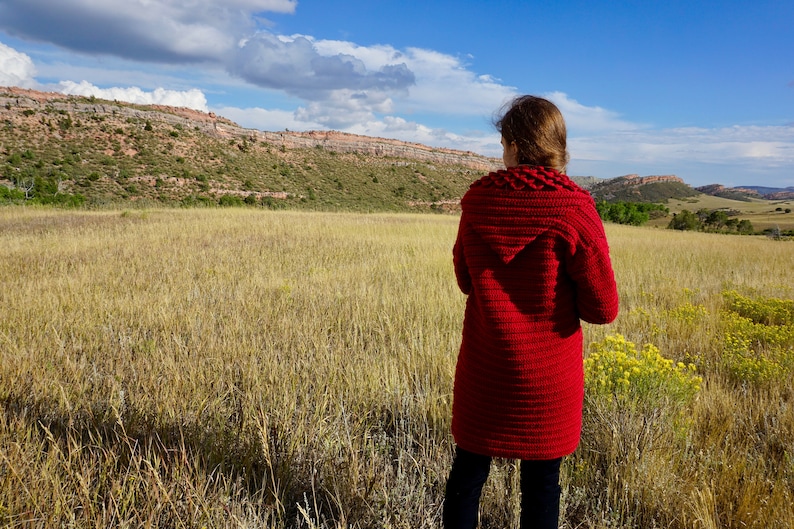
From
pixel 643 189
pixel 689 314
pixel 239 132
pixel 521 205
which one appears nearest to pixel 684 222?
pixel 689 314

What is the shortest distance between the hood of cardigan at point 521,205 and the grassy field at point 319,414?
1.44 meters

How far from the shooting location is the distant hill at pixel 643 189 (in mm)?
125312

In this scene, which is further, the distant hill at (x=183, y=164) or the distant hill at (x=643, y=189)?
the distant hill at (x=643, y=189)

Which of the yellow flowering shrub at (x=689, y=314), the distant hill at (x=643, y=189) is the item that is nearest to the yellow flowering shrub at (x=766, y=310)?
the yellow flowering shrub at (x=689, y=314)

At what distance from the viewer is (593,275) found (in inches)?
62.9

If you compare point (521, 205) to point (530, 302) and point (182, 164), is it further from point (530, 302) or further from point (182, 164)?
point (182, 164)

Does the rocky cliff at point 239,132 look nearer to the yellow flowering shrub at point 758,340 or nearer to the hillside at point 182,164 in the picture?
the hillside at point 182,164

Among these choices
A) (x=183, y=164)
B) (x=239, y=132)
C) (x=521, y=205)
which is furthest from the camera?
(x=239, y=132)

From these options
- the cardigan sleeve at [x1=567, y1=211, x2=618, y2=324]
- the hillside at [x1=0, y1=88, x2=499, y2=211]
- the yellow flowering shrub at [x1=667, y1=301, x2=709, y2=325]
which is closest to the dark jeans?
the cardigan sleeve at [x1=567, y1=211, x2=618, y2=324]

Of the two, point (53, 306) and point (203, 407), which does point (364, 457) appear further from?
point (53, 306)

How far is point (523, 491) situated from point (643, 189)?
514ft

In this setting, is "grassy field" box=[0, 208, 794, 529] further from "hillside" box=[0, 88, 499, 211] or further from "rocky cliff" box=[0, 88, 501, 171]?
"rocky cliff" box=[0, 88, 501, 171]

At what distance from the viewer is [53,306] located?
4809 millimetres

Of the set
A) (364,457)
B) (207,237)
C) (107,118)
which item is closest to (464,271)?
(364,457)
